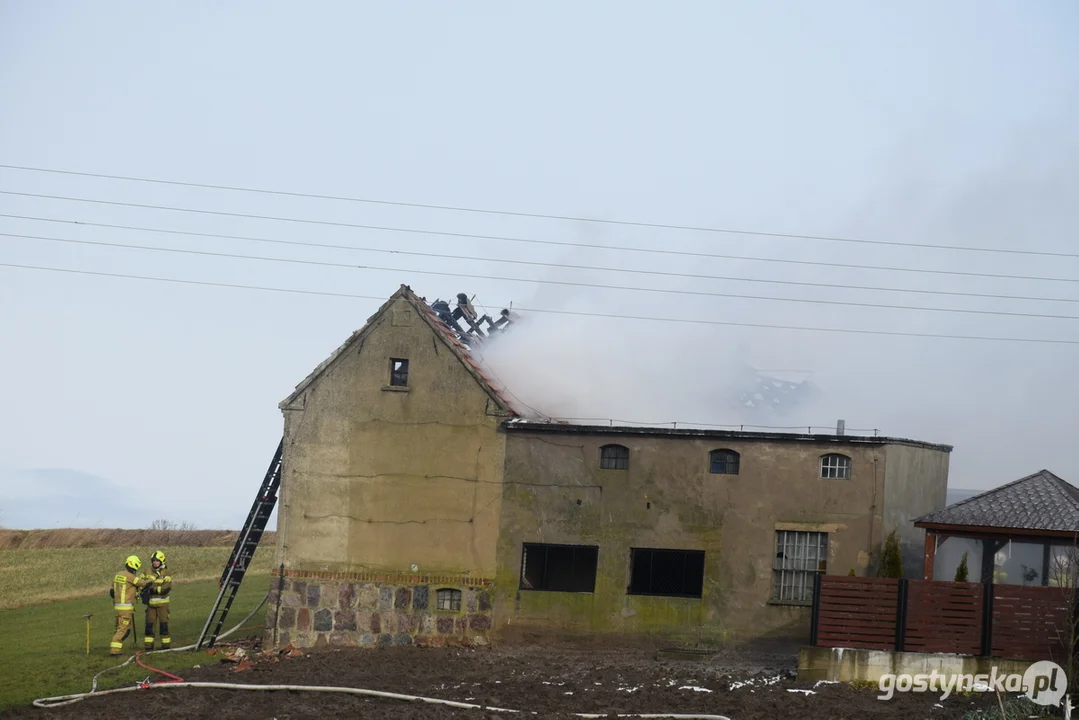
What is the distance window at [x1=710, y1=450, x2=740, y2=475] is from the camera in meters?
29.4

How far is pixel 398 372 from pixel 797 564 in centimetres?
1074

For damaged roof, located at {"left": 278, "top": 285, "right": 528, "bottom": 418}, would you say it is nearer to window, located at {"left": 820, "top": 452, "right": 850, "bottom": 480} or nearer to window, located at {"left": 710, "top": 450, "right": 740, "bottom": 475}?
window, located at {"left": 710, "top": 450, "right": 740, "bottom": 475}

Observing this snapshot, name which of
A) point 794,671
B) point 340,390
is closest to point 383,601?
point 340,390

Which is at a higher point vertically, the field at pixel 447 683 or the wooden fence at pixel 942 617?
the wooden fence at pixel 942 617

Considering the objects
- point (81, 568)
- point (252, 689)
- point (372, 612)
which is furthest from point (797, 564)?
point (81, 568)

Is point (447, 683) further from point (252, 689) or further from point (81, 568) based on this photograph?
point (81, 568)

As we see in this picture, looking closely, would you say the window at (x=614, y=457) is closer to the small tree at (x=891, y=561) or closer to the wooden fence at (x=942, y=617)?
the wooden fence at (x=942, y=617)

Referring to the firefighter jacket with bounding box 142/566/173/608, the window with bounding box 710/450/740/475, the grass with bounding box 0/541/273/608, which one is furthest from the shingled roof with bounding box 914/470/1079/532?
the grass with bounding box 0/541/273/608

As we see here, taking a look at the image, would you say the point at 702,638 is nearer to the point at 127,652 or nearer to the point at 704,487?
the point at 704,487

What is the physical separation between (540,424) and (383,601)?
573 centimetres

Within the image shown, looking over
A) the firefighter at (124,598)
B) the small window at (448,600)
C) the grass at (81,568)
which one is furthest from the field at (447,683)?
the grass at (81,568)

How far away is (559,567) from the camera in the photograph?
32812 millimetres

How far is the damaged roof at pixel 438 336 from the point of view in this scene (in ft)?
100

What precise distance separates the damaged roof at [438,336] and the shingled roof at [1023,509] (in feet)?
33.8
